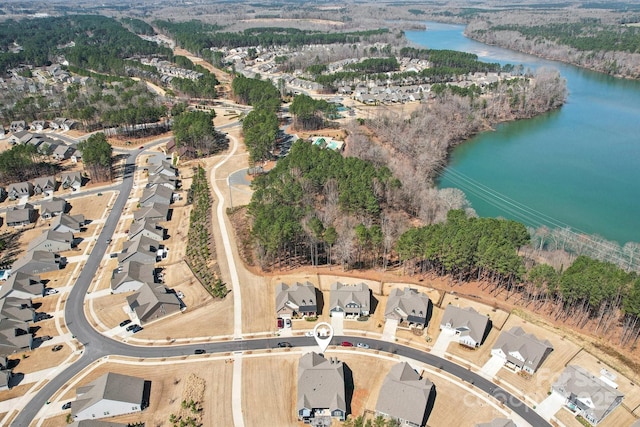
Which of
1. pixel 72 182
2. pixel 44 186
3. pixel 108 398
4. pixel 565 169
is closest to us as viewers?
pixel 108 398

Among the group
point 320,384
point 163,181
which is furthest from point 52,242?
point 320,384

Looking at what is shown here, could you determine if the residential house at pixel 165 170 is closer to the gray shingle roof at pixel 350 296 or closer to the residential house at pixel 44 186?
the residential house at pixel 44 186

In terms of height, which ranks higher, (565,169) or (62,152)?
(62,152)

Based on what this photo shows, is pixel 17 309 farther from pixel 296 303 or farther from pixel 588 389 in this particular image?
pixel 588 389

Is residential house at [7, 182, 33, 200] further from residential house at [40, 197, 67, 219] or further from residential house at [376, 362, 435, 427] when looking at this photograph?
residential house at [376, 362, 435, 427]

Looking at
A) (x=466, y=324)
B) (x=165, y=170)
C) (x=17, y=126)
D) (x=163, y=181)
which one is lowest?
(x=466, y=324)

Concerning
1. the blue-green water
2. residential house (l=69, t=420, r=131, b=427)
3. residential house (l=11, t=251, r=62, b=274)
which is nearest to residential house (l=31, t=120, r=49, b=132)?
residential house (l=11, t=251, r=62, b=274)

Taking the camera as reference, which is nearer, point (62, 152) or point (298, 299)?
point (298, 299)
